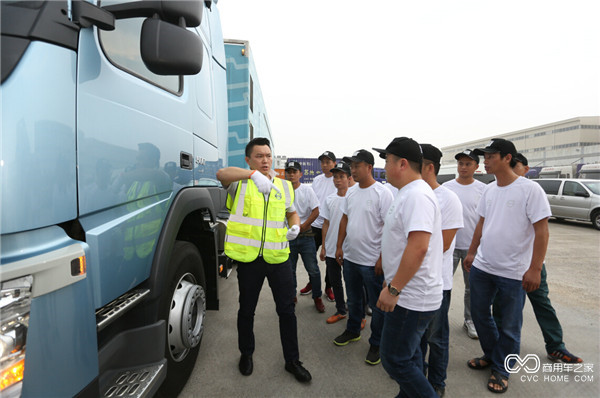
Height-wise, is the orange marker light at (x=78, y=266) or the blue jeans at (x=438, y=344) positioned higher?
the orange marker light at (x=78, y=266)

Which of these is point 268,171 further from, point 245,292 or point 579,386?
point 579,386

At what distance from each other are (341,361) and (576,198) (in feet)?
39.4

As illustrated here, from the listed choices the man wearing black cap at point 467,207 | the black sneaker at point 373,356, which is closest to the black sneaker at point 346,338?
the black sneaker at point 373,356

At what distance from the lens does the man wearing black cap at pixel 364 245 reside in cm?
281

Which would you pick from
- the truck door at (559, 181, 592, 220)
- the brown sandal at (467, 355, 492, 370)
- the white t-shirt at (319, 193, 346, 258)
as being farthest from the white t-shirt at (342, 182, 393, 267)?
the truck door at (559, 181, 592, 220)

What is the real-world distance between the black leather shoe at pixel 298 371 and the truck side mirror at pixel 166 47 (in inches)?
88.0

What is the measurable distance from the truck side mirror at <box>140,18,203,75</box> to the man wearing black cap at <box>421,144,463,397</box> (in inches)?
72.8

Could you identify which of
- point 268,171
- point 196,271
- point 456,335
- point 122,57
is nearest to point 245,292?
point 196,271

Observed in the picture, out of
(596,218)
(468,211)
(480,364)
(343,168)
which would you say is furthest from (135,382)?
(596,218)

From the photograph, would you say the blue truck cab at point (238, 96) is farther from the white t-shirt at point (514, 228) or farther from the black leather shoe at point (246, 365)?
the white t-shirt at point (514, 228)

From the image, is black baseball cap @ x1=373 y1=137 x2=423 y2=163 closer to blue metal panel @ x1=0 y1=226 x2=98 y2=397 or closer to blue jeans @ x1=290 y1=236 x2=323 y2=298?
blue metal panel @ x1=0 y1=226 x2=98 y2=397

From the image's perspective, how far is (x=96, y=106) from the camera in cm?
133

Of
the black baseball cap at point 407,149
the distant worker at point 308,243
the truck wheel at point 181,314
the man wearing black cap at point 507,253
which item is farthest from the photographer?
the distant worker at point 308,243

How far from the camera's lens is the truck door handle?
2107 mm
